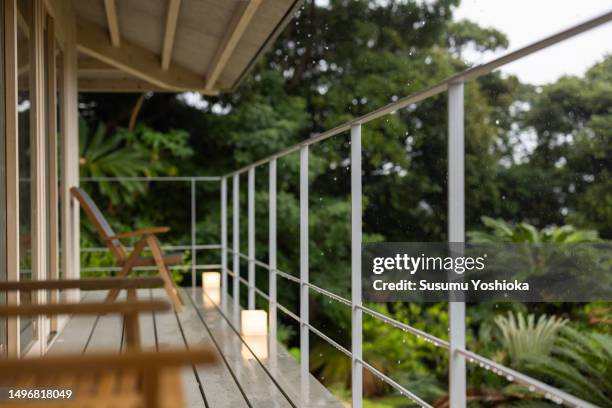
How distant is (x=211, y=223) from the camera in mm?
10336

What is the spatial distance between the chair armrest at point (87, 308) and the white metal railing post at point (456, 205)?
56cm

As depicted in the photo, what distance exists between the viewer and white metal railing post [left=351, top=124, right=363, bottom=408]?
2.26 m

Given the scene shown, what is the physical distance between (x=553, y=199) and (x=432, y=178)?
1.74 metres

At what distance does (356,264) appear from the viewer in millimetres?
2324

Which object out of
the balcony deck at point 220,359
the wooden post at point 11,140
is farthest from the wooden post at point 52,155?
the wooden post at point 11,140

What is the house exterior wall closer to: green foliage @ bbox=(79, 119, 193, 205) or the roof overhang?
the roof overhang

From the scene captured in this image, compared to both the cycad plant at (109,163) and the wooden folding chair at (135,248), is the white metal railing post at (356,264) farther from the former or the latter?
the cycad plant at (109,163)

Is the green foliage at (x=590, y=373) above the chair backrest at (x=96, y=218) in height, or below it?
below

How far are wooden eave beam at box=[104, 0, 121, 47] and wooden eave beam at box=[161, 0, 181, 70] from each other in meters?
0.30

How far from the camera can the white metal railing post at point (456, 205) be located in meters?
1.47

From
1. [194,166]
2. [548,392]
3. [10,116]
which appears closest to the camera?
[548,392]

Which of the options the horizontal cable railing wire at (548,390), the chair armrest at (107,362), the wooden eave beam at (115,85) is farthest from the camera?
the wooden eave beam at (115,85)

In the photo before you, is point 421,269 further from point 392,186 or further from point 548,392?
point 548,392

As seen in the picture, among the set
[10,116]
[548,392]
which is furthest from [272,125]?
[548,392]
